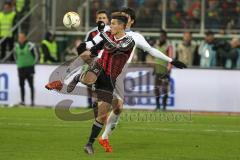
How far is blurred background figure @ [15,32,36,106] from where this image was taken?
82.3ft

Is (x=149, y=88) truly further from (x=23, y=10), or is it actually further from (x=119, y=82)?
(x=119, y=82)

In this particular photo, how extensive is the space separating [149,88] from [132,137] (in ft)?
29.5

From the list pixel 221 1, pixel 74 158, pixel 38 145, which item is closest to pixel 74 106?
pixel 221 1

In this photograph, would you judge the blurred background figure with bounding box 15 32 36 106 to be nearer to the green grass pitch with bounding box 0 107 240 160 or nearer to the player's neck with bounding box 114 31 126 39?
the green grass pitch with bounding box 0 107 240 160

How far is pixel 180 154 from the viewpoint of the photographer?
1315cm

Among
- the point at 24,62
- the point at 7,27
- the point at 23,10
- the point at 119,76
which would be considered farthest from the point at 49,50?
the point at 119,76

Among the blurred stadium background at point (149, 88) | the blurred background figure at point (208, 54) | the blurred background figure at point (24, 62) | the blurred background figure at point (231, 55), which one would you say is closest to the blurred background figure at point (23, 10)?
the blurred stadium background at point (149, 88)

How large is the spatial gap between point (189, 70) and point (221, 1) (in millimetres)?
4207

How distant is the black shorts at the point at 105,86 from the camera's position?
13156 mm

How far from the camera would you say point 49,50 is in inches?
1046

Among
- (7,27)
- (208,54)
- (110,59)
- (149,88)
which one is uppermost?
(110,59)

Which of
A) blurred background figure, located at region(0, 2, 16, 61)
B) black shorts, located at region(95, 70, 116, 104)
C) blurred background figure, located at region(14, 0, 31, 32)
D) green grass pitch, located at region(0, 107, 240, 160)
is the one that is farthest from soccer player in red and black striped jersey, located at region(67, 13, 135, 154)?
blurred background figure, located at region(14, 0, 31, 32)

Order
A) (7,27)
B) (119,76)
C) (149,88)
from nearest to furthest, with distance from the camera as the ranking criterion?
(119,76) → (149,88) → (7,27)

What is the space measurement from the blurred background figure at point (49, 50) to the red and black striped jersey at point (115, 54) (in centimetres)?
1310
